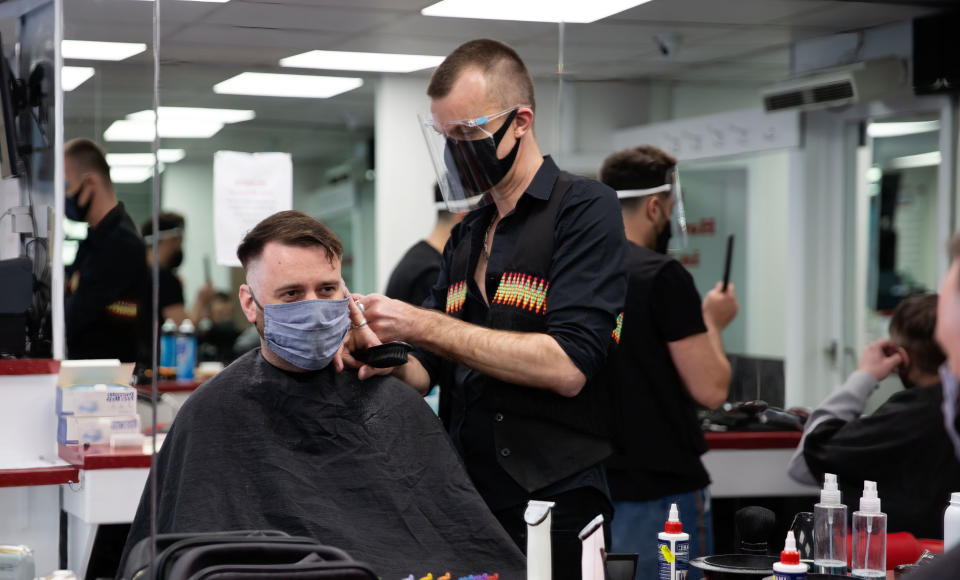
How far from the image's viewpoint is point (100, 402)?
2.95 meters

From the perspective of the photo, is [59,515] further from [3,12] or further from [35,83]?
[3,12]

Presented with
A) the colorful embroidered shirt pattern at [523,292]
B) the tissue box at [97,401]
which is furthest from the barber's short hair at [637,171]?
the tissue box at [97,401]

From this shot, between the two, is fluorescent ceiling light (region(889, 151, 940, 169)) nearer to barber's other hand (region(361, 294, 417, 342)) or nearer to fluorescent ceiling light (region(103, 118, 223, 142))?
fluorescent ceiling light (region(103, 118, 223, 142))

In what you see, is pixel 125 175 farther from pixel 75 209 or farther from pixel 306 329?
pixel 306 329

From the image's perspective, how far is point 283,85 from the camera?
377cm

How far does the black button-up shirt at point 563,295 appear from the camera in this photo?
6.77 feet

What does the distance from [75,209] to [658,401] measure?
1775 mm

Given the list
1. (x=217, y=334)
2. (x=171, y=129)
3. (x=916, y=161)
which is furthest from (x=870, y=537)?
(x=217, y=334)

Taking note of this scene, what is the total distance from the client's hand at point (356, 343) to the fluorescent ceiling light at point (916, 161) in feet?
10.8

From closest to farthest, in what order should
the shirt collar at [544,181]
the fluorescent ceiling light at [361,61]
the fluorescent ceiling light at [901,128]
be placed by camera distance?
the shirt collar at [544,181], the fluorescent ceiling light at [361,61], the fluorescent ceiling light at [901,128]

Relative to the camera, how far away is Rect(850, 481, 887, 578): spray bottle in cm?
188

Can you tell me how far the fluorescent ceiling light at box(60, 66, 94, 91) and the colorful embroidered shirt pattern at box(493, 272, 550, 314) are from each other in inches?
63.9

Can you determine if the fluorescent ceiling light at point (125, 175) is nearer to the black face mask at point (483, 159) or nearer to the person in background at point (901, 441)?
the black face mask at point (483, 159)

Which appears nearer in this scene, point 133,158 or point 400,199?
point 133,158
